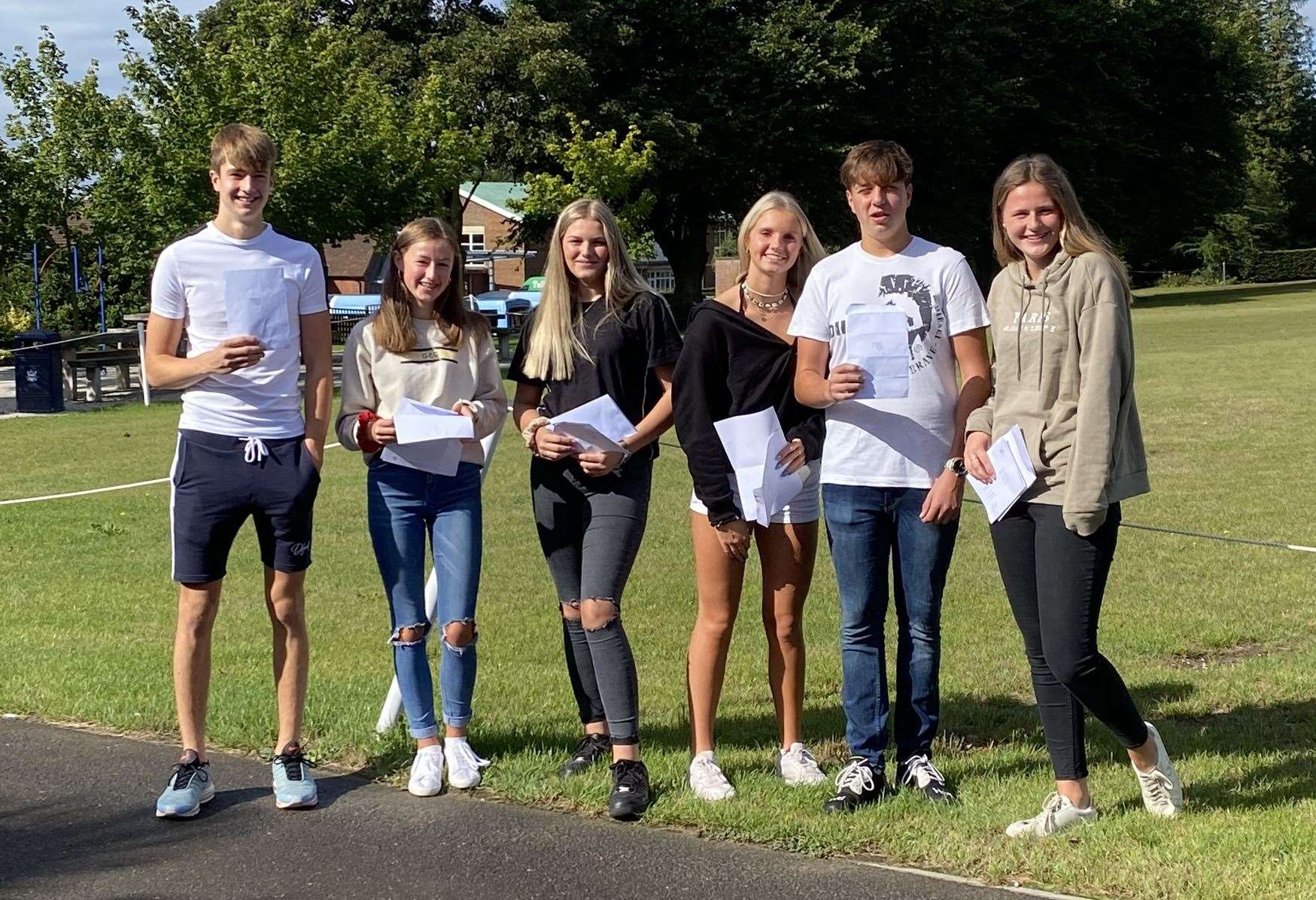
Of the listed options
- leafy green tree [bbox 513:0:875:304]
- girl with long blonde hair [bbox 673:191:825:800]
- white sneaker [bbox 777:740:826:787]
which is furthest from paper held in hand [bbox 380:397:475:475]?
leafy green tree [bbox 513:0:875:304]

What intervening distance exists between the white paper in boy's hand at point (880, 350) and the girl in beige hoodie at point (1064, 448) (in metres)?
0.27

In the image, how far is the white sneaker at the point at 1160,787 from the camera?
4.60m

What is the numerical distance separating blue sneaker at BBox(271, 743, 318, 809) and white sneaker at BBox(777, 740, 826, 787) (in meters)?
1.60

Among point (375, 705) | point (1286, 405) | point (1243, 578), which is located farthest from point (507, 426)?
point (375, 705)

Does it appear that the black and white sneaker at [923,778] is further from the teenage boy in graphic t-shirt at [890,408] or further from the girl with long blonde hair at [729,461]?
the girl with long blonde hair at [729,461]

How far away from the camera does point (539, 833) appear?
456cm

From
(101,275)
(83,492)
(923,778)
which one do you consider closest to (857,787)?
(923,778)

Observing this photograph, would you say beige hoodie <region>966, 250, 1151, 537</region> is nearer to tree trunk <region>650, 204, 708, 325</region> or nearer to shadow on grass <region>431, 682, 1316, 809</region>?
shadow on grass <region>431, 682, 1316, 809</region>

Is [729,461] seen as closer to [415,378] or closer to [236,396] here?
[415,378]

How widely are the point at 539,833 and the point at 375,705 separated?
1719 millimetres

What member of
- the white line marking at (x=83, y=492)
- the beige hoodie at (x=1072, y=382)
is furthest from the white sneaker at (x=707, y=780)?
the white line marking at (x=83, y=492)

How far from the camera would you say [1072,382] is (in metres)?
4.34

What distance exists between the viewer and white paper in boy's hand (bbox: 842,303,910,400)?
4629 mm

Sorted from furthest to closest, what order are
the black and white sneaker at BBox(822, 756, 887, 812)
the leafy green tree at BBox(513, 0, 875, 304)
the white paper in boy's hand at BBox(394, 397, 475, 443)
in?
1. the leafy green tree at BBox(513, 0, 875, 304)
2. the white paper in boy's hand at BBox(394, 397, 475, 443)
3. the black and white sneaker at BBox(822, 756, 887, 812)
